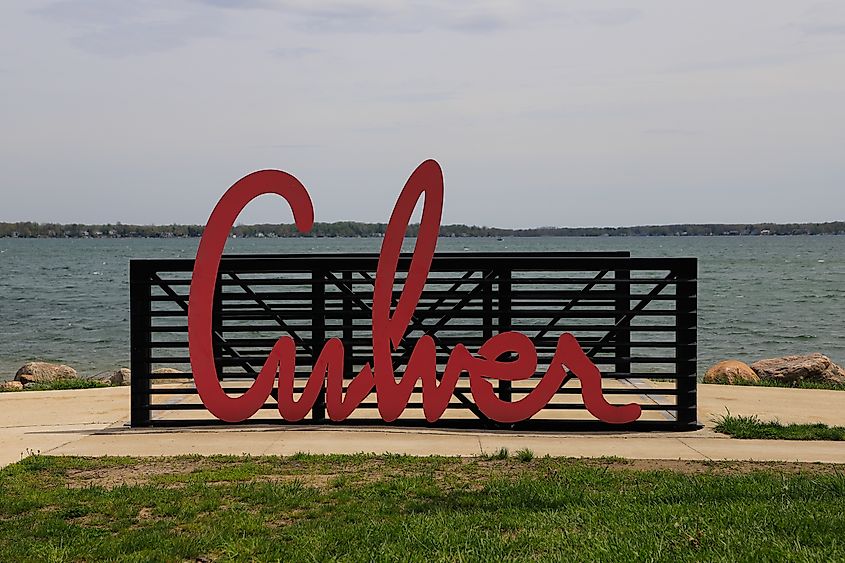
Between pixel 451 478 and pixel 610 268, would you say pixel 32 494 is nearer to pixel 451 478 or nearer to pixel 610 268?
pixel 451 478

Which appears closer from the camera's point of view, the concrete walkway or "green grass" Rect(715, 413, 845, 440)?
the concrete walkway

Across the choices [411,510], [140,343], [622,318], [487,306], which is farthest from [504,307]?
[411,510]

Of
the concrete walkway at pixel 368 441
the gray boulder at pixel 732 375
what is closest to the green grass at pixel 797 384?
the gray boulder at pixel 732 375

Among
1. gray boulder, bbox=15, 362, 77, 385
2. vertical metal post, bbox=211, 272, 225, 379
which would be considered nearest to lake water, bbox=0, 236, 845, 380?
gray boulder, bbox=15, 362, 77, 385

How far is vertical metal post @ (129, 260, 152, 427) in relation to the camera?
38.3 feet

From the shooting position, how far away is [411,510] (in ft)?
25.0

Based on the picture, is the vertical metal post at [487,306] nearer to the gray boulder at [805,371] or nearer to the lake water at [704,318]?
the gray boulder at [805,371]

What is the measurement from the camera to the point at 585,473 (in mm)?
8906

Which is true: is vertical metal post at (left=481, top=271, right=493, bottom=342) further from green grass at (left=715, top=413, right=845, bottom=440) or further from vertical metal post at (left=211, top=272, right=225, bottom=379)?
vertical metal post at (left=211, top=272, right=225, bottom=379)

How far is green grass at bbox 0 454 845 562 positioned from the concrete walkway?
0.60 meters

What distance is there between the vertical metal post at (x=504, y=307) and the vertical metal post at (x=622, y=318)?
1186 millimetres

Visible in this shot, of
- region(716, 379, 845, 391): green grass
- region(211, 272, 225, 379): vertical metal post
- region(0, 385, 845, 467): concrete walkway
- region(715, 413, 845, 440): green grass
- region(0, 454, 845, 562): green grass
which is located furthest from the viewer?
region(716, 379, 845, 391): green grass

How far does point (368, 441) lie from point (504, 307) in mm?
2201

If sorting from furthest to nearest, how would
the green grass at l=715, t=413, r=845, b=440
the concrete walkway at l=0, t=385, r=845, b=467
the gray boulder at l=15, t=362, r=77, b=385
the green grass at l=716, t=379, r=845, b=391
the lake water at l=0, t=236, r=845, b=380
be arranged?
the lake water at l=0, t=236, r=845, b=380 < the gray boulder at l=15, t=362, r=77, b=385 < the green grass at l=716, t=379, r=845, b=391 < the green grass at l=715, t=413, r=845, b=440 < the concrete walkway at l=0, t=385, r=845, b=467
